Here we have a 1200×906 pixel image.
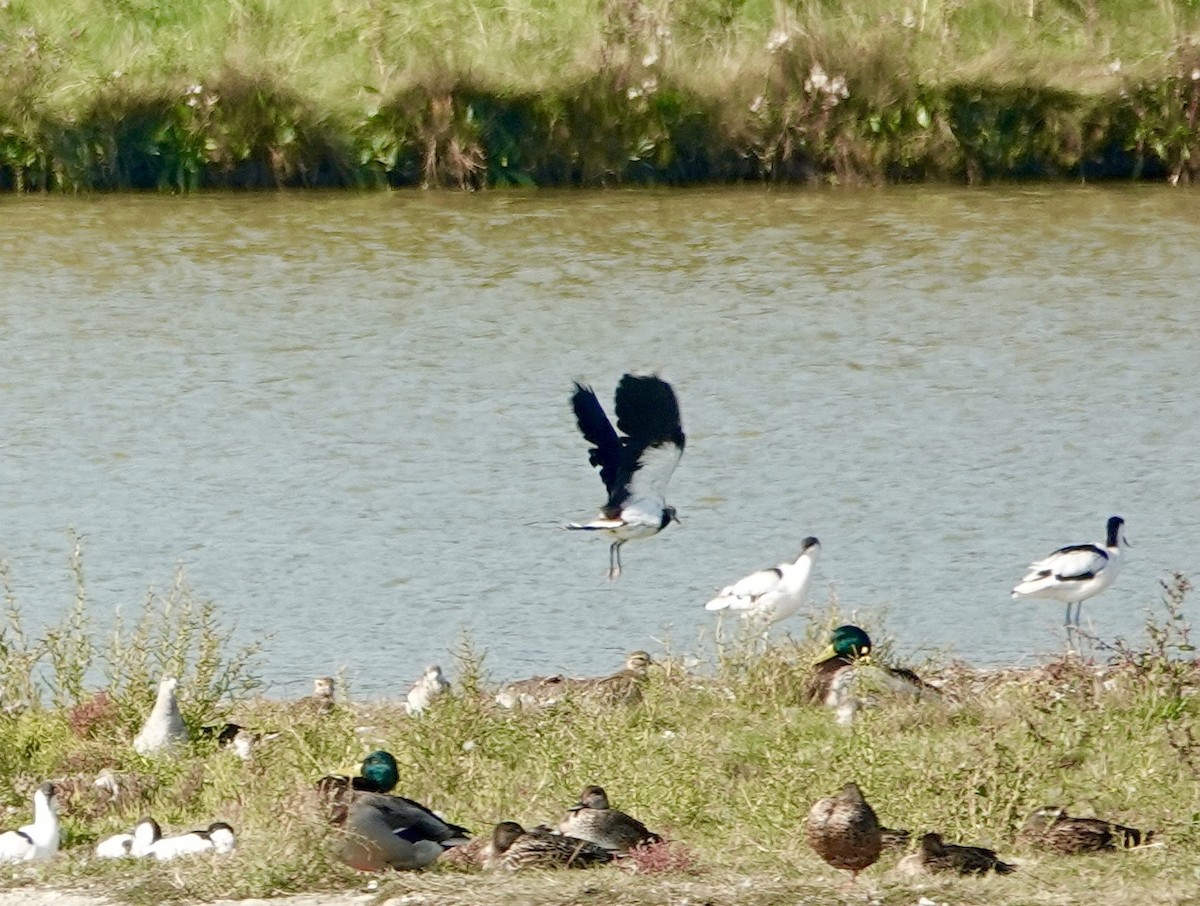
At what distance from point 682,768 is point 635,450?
3080mm

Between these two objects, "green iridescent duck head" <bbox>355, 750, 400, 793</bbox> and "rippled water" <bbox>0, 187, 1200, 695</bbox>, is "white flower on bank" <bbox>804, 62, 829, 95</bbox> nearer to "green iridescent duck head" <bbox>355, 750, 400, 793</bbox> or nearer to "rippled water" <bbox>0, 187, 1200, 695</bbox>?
"rippled water" <bbox>0, 187, 1200, 695</bbox>

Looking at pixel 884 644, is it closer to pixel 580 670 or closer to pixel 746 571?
pixel 580 670

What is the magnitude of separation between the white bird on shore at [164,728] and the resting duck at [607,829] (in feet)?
7.03

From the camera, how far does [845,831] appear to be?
269 inches

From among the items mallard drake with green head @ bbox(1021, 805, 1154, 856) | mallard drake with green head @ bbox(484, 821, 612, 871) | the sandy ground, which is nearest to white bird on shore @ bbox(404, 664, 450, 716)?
mallard drake with green head @ bbox(484, 821, 612, 871)

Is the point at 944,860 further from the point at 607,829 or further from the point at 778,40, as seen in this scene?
the point at 778,40

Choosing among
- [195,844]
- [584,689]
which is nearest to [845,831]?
[195,844]

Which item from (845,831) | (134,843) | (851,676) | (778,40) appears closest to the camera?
(845,831)

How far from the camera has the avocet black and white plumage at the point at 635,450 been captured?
35.6 feet

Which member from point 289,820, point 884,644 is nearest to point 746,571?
point 884,644

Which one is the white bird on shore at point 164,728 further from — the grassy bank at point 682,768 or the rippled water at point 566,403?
the rippled water at point 566,403

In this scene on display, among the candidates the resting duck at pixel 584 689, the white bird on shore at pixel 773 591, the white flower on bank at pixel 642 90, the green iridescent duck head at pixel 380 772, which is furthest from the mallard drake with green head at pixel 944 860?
the white flower on bank at pixel 642 90

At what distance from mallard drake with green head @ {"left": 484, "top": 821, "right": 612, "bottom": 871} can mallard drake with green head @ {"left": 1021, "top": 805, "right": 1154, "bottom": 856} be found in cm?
130

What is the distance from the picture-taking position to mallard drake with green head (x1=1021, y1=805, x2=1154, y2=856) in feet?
23.9
